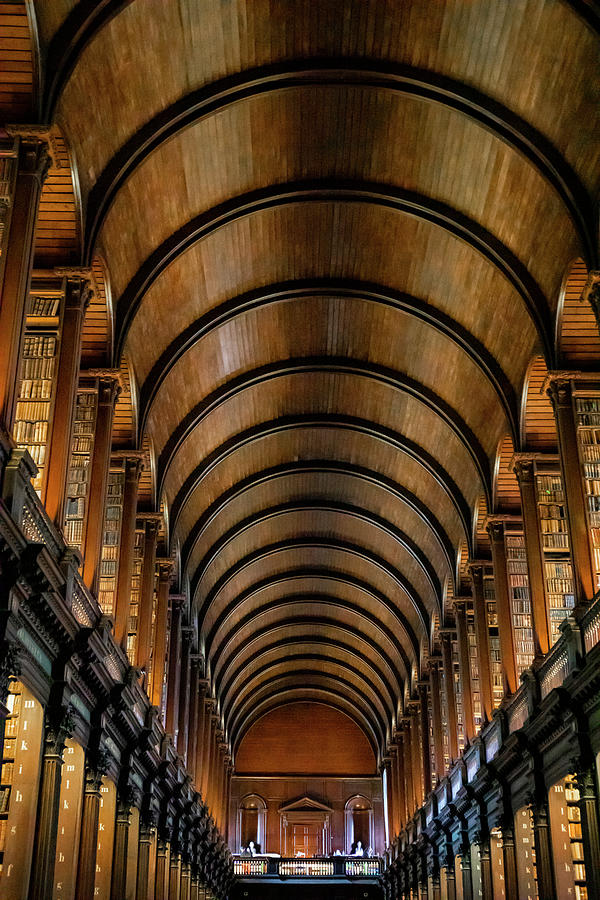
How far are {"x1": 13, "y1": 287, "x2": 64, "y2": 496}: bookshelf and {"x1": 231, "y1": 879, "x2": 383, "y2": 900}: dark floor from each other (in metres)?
36.0

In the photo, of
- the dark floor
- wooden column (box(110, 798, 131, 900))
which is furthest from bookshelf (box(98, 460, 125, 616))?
the dark floor

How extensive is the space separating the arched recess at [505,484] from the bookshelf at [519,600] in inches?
25.8

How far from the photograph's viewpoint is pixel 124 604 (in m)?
19.0

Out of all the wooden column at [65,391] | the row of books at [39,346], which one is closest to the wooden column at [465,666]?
the wooden column at [65,391]

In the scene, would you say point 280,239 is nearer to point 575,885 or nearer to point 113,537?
point 113,537

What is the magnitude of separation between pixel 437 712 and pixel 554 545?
13.5 m

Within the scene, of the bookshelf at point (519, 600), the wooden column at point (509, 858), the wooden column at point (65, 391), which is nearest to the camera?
the wooden column at point (65, 391)

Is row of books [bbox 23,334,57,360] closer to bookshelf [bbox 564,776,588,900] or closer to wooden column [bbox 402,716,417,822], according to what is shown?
bookshelf [bbox 564,776,588,900]

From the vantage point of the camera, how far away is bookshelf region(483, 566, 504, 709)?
24938 millimetres

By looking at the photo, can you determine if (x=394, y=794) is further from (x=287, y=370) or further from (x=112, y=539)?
(x=112, y=539)

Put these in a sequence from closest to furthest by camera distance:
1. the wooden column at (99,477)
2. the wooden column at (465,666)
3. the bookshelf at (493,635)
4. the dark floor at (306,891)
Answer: the wooden column at (99,477) < the bookshelf at (493,635) < the wooden column at (465,666) < the dark floor at (306,891)

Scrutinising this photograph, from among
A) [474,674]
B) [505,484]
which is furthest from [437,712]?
[505,484]

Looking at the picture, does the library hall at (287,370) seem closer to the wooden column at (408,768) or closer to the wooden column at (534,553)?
the wooden column at (534,553)

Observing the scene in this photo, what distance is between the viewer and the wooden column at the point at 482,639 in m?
23.7
